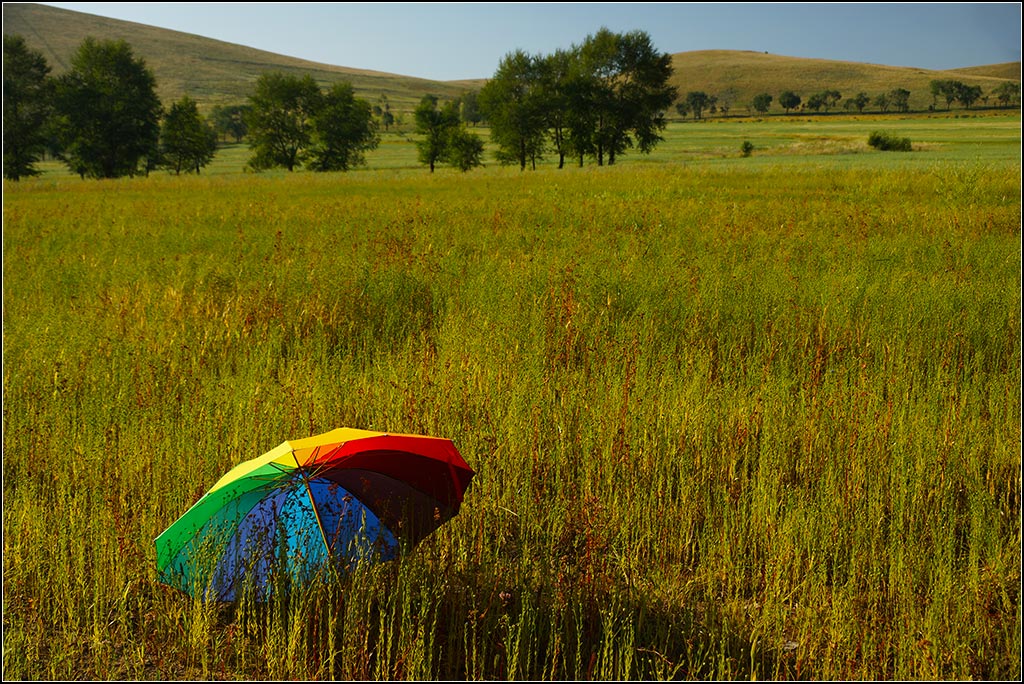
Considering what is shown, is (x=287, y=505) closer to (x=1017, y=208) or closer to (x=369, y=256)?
(x=369, y=256)

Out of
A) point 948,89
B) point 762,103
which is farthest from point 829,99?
point 948,89

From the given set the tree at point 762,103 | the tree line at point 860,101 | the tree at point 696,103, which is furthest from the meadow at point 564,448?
the tree at point 762,103

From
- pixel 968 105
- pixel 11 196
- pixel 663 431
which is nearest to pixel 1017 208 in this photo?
pixel 663 431

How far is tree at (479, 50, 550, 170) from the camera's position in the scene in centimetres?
5819

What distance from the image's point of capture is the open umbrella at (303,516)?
84.0 inches

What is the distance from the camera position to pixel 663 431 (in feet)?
12.5

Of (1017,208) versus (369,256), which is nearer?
(369,256)

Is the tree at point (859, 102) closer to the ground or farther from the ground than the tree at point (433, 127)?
farther from the ground

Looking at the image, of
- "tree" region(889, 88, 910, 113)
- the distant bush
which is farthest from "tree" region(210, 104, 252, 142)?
"tree" region(889, 88, 910, 113)

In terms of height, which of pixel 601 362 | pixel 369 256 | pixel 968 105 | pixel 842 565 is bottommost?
pixel 842 565

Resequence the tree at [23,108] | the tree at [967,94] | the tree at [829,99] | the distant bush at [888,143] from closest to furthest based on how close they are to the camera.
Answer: the tree at [23,108] < the distant bush at [888,143] < the tree at [967,94] < the tree at [829,99]

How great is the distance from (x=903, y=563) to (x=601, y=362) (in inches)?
101

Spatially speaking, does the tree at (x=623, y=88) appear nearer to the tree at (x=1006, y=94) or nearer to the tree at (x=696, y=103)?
the tree at (x=1006, y=94)

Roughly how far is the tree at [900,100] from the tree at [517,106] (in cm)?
10382
